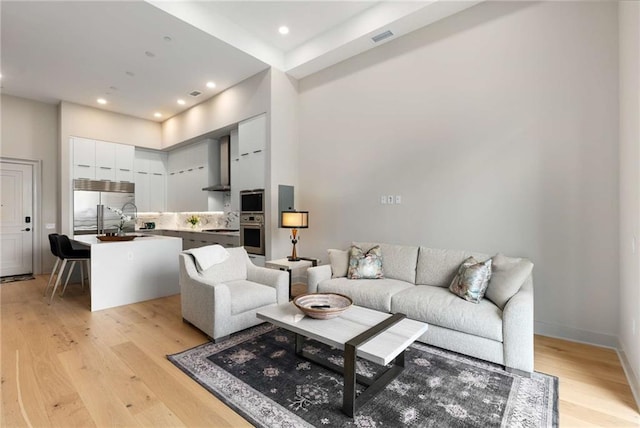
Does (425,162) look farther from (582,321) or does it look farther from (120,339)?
(120,339)

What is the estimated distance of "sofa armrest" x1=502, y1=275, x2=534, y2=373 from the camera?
219 centimetres

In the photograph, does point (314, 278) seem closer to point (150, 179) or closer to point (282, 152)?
point (282, 152)

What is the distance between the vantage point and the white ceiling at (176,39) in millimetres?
3504

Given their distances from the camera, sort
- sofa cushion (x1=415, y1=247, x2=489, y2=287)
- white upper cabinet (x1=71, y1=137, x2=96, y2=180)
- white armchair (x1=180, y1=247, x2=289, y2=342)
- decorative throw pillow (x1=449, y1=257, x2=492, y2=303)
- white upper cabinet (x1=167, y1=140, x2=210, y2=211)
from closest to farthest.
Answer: decorative throw pillow (x1=449, y1=257, x2=492, y2=303) < white armchair (x1=180, y1=247, x2=289, y2=342) < sofa cushion (x1=415, y1=247, x2=489, y2=287) < white upper cabinet (x1=71, y1=137, x2=96, y2=180) < white upper cabinet (x1=167, y1=140, x2=210, y2=211)

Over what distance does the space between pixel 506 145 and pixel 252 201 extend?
3700 mm

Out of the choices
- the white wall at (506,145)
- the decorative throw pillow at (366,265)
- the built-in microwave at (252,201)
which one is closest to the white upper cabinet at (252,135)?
the built-in microwave at (252,201)

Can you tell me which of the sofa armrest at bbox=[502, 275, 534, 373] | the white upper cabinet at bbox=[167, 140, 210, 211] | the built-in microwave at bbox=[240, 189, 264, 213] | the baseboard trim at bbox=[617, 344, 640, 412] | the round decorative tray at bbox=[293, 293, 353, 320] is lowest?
the baseboard trim at bbox=[617, 344, 640, 412]

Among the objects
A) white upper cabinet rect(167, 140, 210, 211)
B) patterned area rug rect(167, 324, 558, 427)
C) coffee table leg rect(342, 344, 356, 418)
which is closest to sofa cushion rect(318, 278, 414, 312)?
patterned area rug rect(167, 324, 558, 427)

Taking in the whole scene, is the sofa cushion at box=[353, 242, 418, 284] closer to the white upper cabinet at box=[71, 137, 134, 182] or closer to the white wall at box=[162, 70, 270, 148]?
the white wall at box=[162, 70, 270, 148]

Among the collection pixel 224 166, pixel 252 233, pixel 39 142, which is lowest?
pixel 252 233

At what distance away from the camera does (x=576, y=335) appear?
2789 mm

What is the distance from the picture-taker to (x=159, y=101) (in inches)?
239

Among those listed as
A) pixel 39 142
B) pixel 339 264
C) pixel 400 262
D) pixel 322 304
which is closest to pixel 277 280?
pixel 339 264

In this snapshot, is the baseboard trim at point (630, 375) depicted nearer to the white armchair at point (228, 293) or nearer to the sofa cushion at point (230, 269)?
the white armchair at point (228, 293)
